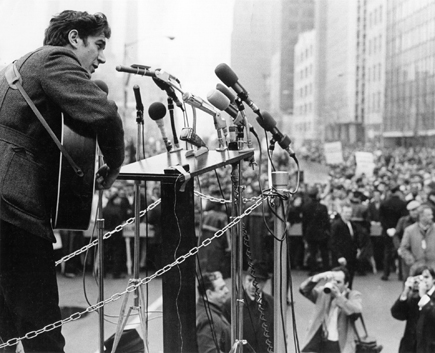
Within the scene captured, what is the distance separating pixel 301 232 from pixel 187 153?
5755 millimetres

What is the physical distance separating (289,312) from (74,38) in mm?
5184

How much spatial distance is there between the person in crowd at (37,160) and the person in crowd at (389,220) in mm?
6531

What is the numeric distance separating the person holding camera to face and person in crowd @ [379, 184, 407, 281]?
7.91ft

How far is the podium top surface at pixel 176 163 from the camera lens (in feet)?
7.38

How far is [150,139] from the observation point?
9.40m

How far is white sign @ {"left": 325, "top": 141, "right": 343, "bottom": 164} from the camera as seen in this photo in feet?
33.0

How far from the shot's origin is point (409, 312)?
5.43 metres

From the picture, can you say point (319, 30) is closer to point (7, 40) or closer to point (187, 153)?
point (7, 40)

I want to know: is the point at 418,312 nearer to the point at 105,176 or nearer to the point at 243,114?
the point at 243,114

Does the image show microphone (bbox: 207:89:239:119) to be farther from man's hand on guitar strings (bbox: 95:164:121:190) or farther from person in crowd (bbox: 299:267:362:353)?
person in crowd (bbox: 299:267:362:353)

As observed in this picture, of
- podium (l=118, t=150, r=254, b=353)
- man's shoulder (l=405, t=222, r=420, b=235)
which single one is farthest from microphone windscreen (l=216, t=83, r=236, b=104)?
man's shoulder (l=405, t=222, r=420, b=235)

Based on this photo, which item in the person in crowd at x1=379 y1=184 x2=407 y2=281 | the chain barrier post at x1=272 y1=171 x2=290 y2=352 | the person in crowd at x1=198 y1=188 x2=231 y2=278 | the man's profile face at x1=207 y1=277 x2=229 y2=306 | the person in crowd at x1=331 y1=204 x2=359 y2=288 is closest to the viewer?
the chain barrier post at x1=272 y1=171 x2=290 y2=352

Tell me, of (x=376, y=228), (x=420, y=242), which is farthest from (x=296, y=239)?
(x=420, y=242)

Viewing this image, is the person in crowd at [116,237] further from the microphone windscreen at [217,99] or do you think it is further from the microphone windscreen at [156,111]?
the microphone windscreen at [217,99]
